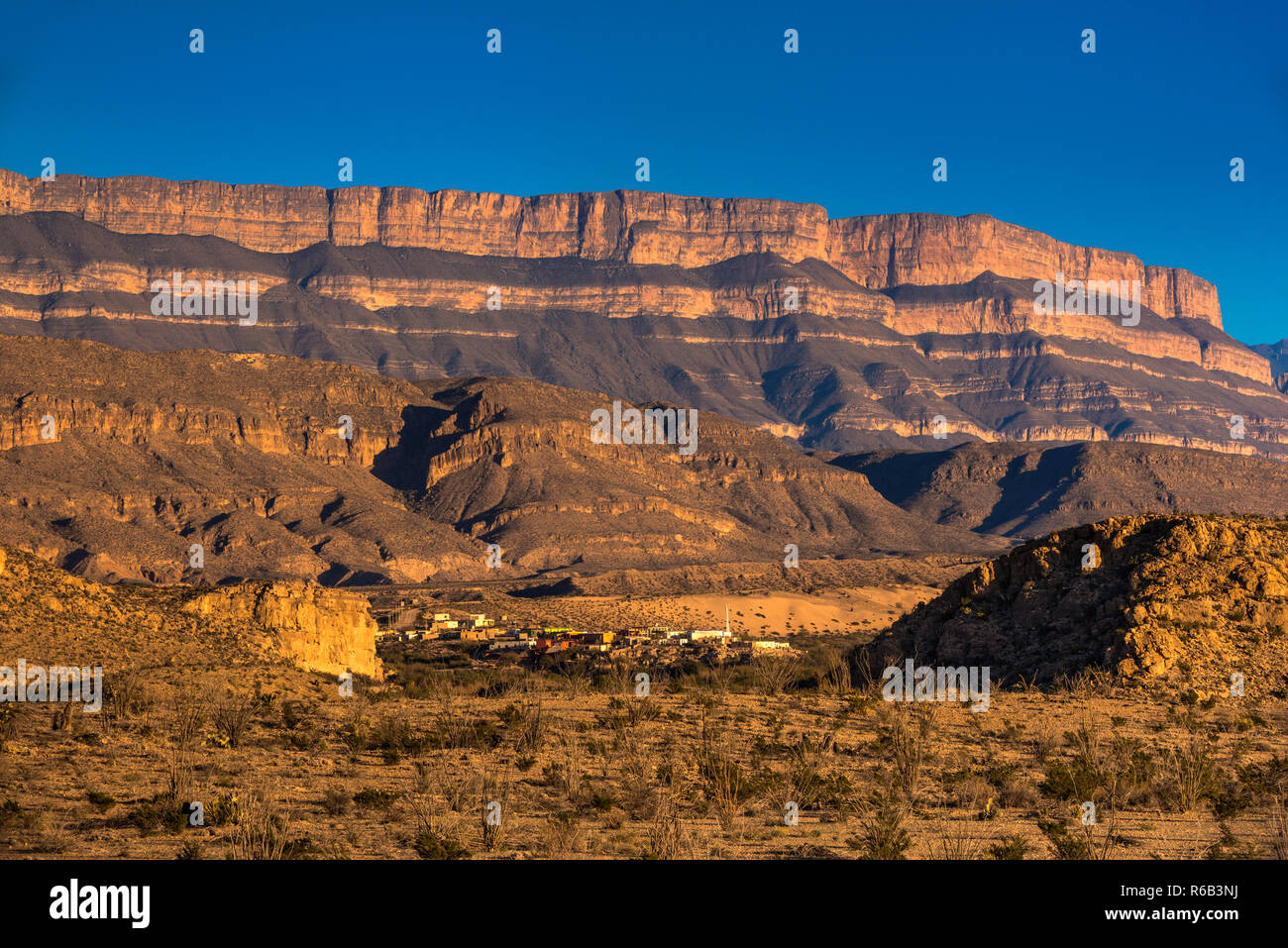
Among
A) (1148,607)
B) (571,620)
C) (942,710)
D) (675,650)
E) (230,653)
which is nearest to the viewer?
(942,710)

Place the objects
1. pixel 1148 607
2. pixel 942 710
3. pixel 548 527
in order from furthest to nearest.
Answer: pixel 548 527
pixel 1148 607
pixel 942 710

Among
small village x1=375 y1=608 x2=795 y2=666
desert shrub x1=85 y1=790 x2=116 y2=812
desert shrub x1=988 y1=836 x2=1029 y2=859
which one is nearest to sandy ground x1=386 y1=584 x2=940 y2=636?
small village x1=375 y1=608 x2=795 y2=666

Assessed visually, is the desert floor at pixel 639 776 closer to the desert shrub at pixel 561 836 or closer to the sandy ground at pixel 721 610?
the desert shrub at pixel 561 836

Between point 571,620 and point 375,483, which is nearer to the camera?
point 571,620

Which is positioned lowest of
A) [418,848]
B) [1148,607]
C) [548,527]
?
[418,848]

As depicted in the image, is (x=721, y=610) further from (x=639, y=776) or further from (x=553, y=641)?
(x=639, y=776)
